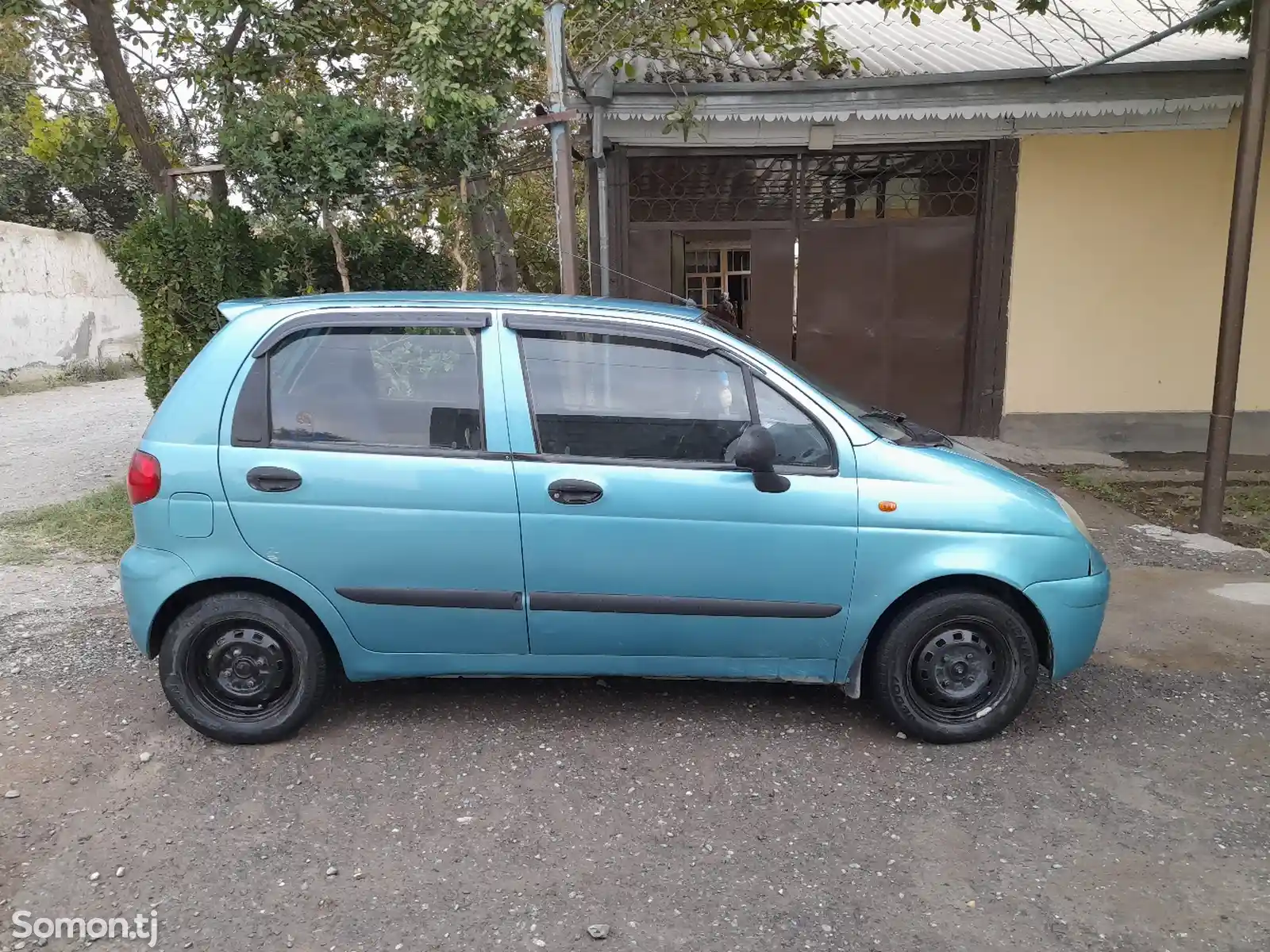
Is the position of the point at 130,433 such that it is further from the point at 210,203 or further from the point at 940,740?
the point at 940,740

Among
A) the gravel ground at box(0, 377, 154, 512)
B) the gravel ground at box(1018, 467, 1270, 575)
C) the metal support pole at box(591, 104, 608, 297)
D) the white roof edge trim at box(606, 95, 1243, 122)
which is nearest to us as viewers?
the gravel ground at box(1018, 467, 1270, 575)

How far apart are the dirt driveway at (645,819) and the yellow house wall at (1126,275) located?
539 cm

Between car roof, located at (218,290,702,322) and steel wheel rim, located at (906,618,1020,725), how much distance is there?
1551mm

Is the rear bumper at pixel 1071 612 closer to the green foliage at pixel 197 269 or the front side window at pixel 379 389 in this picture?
the front side window at pixel 379 389

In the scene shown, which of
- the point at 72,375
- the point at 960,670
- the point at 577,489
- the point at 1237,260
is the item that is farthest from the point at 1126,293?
the point at 72,375

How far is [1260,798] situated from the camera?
3.18m

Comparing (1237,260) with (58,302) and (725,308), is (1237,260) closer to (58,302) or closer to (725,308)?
(725,308)

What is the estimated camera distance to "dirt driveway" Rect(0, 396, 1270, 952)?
8.44 feet

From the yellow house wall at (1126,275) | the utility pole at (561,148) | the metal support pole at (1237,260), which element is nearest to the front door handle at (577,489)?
the utility pole at (561,148)

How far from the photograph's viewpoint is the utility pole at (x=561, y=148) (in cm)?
468

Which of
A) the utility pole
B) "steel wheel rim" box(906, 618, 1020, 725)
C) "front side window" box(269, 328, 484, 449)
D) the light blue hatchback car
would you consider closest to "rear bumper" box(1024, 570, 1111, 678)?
the light blue hatchback car

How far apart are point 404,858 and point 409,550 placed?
1.05m

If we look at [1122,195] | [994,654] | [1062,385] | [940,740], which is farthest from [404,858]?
[1122,195]

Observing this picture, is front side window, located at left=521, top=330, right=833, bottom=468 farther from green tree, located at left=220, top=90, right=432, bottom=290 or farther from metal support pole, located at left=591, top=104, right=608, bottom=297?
metal support pole, located at left=591, top=104, right=608, bottom=297
